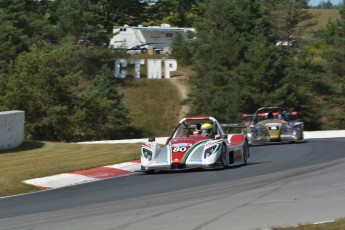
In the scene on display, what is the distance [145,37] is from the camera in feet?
314

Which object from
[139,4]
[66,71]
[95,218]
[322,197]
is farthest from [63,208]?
[139,4]

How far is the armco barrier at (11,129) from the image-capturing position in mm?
22141

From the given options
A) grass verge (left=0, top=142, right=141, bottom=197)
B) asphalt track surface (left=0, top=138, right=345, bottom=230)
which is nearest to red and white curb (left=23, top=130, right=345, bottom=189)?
grass verge (left=0, top=142, right=141, bottom=197)

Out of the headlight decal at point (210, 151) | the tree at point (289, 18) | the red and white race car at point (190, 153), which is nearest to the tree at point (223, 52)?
the tree at point (289, 18)

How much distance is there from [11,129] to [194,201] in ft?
40.0

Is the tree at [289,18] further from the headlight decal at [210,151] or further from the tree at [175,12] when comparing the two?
the headlight decal at [210,151]

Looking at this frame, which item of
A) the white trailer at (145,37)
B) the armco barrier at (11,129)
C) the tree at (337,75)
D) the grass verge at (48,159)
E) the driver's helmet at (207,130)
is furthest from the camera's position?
the white trailer at (145,37)

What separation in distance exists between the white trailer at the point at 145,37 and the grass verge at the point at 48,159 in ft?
223

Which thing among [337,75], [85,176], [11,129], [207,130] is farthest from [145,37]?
[85,176]

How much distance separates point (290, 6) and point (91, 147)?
5985cm

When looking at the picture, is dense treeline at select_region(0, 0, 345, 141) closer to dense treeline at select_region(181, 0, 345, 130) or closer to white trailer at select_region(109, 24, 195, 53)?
dense treeline at select_region(181, 0, 345, 130)

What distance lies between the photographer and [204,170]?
1744 cm

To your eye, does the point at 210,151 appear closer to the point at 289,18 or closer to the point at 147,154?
the point at 147,154

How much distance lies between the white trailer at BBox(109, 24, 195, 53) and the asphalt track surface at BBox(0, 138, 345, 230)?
75969 millimetres
